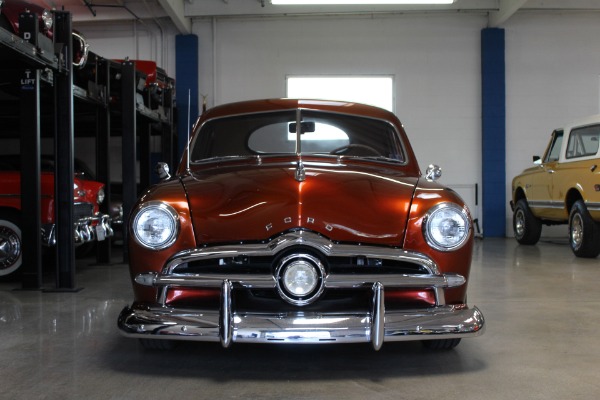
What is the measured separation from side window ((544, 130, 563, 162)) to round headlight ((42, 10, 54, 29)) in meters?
6.78

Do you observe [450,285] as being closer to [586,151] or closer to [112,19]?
[586,151]

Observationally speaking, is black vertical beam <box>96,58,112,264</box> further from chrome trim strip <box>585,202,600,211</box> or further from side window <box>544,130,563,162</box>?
side window <box>544,130,563,162</box>

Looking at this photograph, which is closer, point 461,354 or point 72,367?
point 72,367

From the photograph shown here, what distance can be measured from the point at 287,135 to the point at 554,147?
638 centimetres

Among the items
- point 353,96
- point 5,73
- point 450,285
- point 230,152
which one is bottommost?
point 450,285

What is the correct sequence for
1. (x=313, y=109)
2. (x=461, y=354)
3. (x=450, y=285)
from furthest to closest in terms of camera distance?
1. (x=313, y=109)
2. (x=461, y=354)
3. (x=450, y=285)

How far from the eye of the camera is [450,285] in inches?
107

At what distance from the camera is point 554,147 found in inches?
354

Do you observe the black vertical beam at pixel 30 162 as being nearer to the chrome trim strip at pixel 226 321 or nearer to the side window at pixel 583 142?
the chrome trim strip at pixel 226 321

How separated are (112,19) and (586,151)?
8.69 metres

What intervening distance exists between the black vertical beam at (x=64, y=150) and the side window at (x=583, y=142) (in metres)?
6.18

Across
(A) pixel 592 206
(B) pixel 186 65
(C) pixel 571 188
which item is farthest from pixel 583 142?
(B) pixel 186 65

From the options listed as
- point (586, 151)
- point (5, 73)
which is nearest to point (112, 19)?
point (5, 73)

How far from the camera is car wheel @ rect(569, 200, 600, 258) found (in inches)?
303
